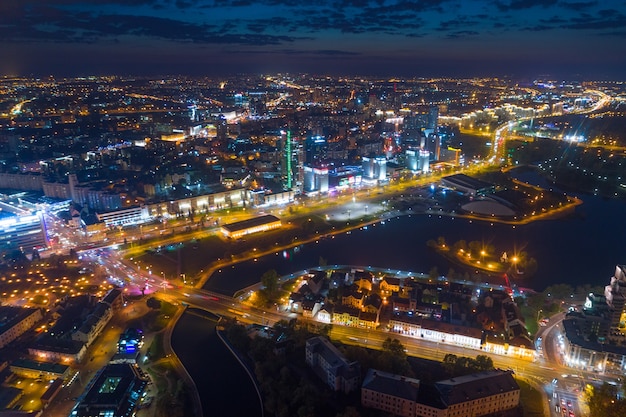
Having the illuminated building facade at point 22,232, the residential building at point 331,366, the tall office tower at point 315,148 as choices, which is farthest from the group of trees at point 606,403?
the tall office tower at point 315,148

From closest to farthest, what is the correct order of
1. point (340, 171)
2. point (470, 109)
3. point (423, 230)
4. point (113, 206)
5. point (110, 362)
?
point (110, 362) < point (423, 230) < point (113, 206) < point (340, 171) < point (470, 109)

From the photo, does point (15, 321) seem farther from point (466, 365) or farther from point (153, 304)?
point (466, 365)

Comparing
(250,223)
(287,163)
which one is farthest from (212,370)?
(287,163)

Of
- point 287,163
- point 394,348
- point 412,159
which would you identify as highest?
point 287,163

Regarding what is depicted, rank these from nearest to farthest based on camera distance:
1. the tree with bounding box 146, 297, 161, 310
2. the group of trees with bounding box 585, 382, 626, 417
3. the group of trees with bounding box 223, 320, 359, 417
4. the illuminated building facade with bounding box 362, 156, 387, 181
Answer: the group of trees with bounding box 585, 382, 626, 417, the group of trees with bounding box 223, 320, 359, 417, the tree with bounding box 146, 297, 161, 310, the illuminated building facade with bounding box 362, 156, 387, 181

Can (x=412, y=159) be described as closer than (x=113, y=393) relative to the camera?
No

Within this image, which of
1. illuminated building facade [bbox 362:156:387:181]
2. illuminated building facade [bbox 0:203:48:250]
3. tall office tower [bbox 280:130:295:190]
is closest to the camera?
illuminated building facade [bbox 0:203:48:250]

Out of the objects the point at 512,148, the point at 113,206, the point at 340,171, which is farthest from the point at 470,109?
the point at 113,206

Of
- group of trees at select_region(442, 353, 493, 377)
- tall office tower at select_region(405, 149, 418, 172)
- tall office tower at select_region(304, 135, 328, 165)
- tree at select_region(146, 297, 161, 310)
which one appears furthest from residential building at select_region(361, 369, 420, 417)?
tall office tower at select_region(405, 149, 418, 172)

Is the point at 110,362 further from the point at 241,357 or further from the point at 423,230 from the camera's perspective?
the point at 423,230

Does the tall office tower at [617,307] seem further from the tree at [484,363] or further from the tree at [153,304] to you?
the tree at [153,304]

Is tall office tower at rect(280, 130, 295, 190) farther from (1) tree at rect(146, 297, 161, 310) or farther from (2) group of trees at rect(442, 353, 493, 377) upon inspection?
(2) group of trees at rect(442, 353, 493, 377)
